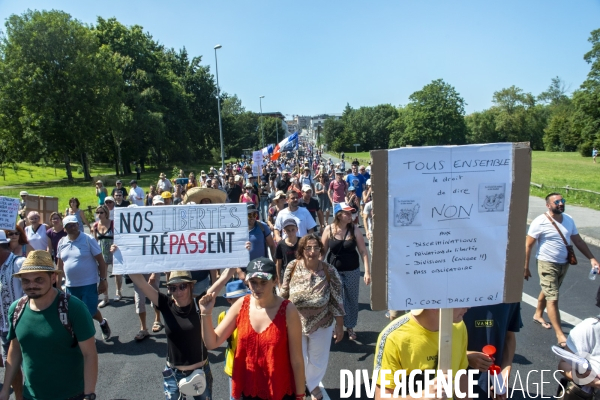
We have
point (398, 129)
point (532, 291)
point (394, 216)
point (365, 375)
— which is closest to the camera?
point (394, 216)

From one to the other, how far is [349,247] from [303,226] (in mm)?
1410

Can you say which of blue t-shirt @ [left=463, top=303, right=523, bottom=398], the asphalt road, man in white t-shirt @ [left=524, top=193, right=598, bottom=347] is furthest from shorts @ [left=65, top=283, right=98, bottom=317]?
man in white t-shirt @ [left=524, top=193, right=598, bottom=347]

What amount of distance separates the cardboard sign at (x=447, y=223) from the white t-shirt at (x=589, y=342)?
4.58ft

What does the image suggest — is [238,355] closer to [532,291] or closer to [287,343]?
[287,343]

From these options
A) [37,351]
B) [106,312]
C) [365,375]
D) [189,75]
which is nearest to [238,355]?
[37,351]

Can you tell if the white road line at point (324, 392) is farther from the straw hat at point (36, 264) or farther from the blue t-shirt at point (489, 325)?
the straw hat at point (36, 264)

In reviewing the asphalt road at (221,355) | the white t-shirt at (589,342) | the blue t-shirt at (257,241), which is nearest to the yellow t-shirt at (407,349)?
the white t-shirt at (589,342)

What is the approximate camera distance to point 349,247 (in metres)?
5.71

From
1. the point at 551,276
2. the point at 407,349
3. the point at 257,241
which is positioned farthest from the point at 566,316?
the point at 407,349

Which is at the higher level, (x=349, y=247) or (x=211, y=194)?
(x=211, y=194)

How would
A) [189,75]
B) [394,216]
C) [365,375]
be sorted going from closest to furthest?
[394,216] → [365,375] → [189,75]

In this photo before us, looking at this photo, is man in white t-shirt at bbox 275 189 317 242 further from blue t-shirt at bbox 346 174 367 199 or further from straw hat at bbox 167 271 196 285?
blue t-shirt at bbox 346 174 367 199

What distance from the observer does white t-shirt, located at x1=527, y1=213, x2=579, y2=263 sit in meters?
5.86

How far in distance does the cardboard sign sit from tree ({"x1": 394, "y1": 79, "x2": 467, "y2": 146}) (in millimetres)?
83328
